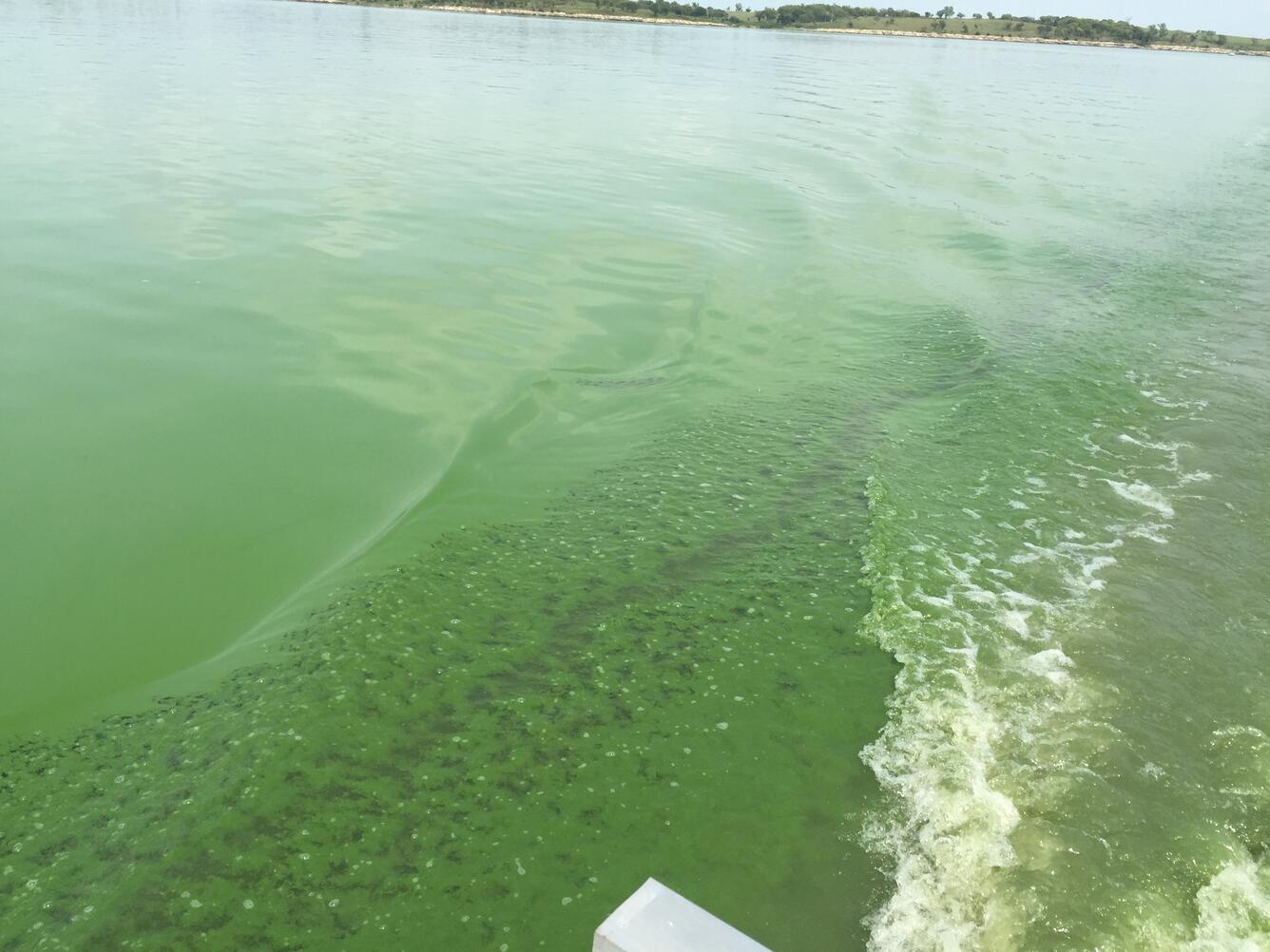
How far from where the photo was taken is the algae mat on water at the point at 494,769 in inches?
164

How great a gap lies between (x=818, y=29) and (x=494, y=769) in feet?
478

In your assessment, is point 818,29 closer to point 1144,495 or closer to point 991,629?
point 1144,495

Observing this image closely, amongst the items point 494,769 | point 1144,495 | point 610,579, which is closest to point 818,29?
point 1144,495

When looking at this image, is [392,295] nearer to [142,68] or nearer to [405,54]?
[142,68]

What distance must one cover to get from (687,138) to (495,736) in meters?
23.3

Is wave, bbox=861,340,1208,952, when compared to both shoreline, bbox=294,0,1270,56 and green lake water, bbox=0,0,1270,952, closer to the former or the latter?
green lake water, bbox=0,0,1270,952

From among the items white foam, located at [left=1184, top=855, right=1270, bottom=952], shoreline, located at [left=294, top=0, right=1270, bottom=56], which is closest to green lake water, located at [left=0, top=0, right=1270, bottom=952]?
white foam, located at [left=1184, top=855, right=1270, bottom=952]

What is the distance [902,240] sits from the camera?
16969mm

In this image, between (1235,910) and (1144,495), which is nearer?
(1235,910)

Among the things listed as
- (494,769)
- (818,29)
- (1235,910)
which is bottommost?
(1235,910)

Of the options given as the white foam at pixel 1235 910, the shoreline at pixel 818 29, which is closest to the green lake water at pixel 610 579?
the white foam at pixel 1235 910

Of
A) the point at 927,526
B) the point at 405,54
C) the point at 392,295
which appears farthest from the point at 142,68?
the point at 927,526

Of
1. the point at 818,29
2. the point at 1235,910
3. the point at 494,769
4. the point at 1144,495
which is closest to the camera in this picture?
the point at 1235,910

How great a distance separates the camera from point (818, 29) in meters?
132
